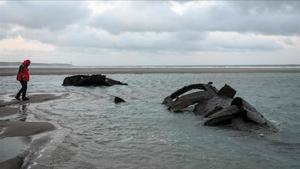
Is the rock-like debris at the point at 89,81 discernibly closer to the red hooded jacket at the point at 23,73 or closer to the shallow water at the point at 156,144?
the red hooded jacket at the point at 23,73

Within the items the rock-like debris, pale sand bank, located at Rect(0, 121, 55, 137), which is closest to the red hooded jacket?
pale sand bank, located at Rect(0, 121, 55, 137)

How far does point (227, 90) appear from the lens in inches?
661

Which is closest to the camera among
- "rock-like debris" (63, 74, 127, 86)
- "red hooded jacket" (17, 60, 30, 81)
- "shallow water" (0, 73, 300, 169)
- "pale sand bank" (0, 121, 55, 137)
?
"shallow water" (0, 73, 300, 169)

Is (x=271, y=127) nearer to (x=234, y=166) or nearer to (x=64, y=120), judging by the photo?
(x=234, y=166)

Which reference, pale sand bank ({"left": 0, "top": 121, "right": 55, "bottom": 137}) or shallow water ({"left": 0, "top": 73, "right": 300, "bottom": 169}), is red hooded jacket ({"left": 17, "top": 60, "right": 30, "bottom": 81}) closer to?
shallow water ({"left": 0, "top": 73, "right": 300, "bottom": 169})

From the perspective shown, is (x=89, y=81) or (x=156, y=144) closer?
(x=156, y=144)

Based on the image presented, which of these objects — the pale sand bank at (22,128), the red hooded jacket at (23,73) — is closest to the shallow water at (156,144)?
the pale sand bank at (22,128)

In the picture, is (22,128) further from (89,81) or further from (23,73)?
(89,81)

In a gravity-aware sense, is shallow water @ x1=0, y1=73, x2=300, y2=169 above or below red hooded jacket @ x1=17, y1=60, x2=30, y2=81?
below

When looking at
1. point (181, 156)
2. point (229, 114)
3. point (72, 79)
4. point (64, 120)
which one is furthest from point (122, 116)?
point (72, 79)

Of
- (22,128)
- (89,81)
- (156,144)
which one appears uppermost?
(89,81)

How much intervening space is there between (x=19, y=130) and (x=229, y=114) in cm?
676

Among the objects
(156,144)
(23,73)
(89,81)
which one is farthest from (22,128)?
(89,81)

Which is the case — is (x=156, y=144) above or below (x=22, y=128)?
below
